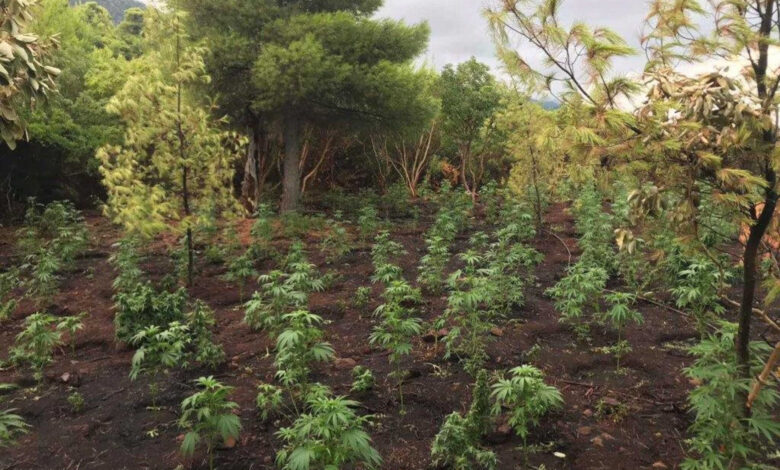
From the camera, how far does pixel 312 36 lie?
31.7ft

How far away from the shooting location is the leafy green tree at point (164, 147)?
6.36 m

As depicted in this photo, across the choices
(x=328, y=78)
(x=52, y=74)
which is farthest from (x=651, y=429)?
(x=328, y=78)

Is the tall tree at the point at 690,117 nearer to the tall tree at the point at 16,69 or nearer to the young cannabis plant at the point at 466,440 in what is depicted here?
the young cannabis plant at the point at 466,440

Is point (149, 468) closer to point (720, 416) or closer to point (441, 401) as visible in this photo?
point (441, 401)

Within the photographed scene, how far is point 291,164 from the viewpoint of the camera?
1196 centimetres

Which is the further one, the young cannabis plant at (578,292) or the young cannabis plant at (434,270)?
the young cannabis plant at (434,270)

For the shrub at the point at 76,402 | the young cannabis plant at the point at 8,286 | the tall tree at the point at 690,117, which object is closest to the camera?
the tall tree at the point at 690,117

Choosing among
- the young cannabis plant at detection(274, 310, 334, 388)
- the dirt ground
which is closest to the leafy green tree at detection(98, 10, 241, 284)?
the dirt ground

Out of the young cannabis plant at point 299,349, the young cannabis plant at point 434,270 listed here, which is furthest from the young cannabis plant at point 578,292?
the young cannabis plant at point 299,349

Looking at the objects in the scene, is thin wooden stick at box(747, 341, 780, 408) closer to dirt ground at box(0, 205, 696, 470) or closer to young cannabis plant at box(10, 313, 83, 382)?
dirt ground at box(0, 205, 696, 470)

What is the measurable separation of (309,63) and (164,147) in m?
3.69

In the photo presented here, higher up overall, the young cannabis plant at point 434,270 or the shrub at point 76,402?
the young cannabis plant at point 434,270

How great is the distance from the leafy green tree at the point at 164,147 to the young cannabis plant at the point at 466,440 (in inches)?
187

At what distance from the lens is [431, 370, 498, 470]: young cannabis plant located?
300 centimetres
